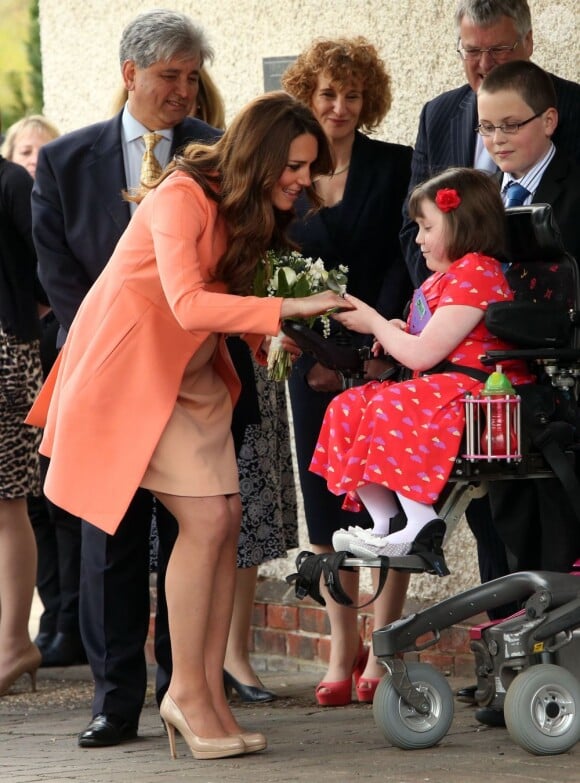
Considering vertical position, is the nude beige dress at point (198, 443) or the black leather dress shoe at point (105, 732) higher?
the nude beige dress at point (198, 443)

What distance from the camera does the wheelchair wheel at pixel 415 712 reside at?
14.0 ft

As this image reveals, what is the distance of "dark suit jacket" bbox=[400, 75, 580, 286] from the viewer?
4875mm

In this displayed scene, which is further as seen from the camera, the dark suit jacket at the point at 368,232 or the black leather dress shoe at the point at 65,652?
the black leather dress shoe at the point at 65,652

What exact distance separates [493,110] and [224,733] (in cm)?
188

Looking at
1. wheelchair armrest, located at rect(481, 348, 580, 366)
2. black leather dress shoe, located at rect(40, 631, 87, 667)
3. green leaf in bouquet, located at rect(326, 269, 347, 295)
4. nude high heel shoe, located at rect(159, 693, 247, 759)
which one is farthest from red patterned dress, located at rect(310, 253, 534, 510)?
black leather dress shoe, located at rect(40, 631, 87, 667)

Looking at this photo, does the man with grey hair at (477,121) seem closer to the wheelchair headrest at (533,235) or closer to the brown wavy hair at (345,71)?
the brown wavy hair at (345,71)

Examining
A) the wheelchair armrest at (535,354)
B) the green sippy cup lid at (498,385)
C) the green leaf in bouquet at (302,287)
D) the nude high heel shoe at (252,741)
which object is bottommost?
the nude high heel shoe at (252,741)

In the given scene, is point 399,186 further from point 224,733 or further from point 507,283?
point 224,733

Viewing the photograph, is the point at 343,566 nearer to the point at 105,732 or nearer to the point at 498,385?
the point at 498,385

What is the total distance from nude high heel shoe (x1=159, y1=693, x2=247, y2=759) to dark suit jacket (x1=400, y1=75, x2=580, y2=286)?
5.04 ft

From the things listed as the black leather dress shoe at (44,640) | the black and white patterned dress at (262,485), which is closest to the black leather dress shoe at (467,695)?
the black and white patterned dress at (262,485)

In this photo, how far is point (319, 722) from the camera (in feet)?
16.5

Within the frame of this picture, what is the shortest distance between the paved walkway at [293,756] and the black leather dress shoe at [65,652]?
99 cm

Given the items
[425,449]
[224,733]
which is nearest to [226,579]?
[224,733]
